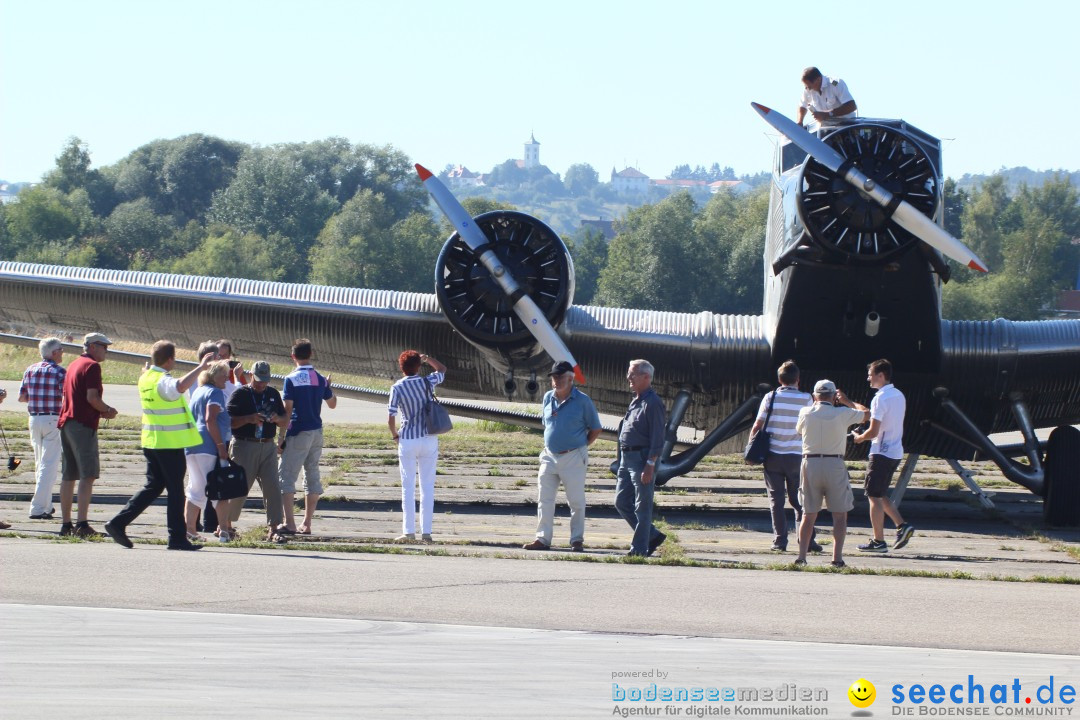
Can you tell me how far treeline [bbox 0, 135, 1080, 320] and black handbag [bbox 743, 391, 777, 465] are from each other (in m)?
74.5

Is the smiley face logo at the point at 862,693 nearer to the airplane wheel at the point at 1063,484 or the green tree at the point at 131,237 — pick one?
the airplane wheel at the point at 1063,484

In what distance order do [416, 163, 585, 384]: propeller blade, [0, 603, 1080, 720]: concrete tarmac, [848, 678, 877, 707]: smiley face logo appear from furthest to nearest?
[416, 163, 585, 384]: propeller blade → [848, 678, 877, 707]: smiley face logo → [0, 603, 1080, 720]: concrete tarmac

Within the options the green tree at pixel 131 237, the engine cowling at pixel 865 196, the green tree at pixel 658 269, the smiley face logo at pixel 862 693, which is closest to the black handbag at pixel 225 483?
the smiley face logo at pixel 862 693

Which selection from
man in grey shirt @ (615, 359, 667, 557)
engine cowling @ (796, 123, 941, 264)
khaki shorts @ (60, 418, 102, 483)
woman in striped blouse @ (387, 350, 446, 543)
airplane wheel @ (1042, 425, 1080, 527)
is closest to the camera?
man in grey shirt @ (615, 359, 667, 557)

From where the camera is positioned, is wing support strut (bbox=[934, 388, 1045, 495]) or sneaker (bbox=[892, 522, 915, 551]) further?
wing support strut (bbox=[934, 388, 1045, 495])

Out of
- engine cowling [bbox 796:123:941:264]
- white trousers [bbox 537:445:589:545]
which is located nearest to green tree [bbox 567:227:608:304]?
engine cowling [bbox 796:123:941:264]

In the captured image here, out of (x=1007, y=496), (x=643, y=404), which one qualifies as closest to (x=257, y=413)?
(x=643, y=404)

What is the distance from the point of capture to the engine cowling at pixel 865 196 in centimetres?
1448

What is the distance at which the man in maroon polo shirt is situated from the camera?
1165cm

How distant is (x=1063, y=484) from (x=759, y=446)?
483cm

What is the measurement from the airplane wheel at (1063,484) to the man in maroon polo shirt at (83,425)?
10.4 metres

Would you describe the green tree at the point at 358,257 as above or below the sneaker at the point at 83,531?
above

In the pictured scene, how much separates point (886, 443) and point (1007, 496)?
8217mm

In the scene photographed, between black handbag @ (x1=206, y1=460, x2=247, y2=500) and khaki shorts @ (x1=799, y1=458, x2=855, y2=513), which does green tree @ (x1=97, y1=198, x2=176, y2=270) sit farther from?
khaki shorts @ (x1=799, y1=458, x2=855, y2=513)
